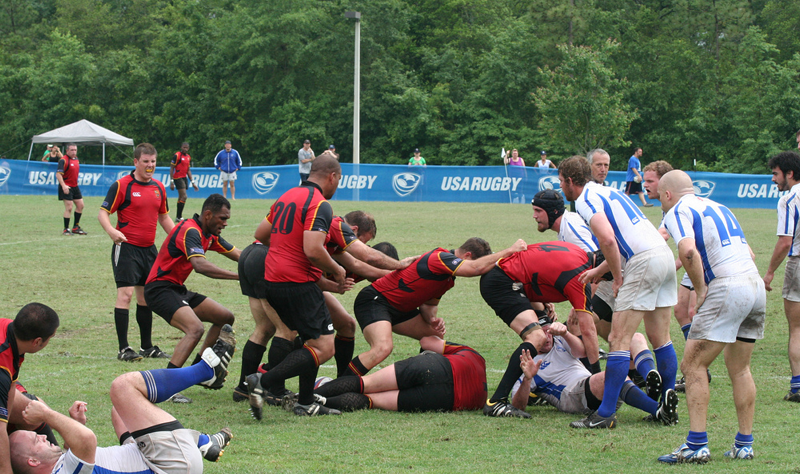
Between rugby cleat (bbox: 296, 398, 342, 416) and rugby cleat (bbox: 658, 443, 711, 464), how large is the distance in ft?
7.64

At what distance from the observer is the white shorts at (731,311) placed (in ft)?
15.0

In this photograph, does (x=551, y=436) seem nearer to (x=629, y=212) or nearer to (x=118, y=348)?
(x=629, y=212)

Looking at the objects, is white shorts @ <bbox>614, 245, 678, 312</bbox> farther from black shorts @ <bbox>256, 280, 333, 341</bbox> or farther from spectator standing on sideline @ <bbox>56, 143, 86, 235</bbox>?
spectator standing on sideline @ <bbox>56, 143, 86, 235</bbox>

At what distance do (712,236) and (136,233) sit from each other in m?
5.57

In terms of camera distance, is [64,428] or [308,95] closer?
[64,428]

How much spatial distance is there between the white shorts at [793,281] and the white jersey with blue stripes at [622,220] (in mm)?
1419

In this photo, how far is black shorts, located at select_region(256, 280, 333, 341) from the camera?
219 inches

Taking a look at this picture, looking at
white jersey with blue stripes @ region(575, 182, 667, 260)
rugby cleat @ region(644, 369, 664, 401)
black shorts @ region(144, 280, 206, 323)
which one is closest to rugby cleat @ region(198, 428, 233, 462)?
black shorts @ region(144, 280, 206, 323)

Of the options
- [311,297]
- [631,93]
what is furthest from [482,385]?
[631,93]

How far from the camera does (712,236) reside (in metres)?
4.71

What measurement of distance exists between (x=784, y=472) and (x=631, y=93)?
40.2m

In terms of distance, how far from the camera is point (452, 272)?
5992 mm

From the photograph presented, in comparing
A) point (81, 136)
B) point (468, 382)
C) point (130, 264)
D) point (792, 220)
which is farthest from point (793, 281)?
point (81, 136)

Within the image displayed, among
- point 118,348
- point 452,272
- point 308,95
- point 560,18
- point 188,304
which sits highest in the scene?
point 560,18
